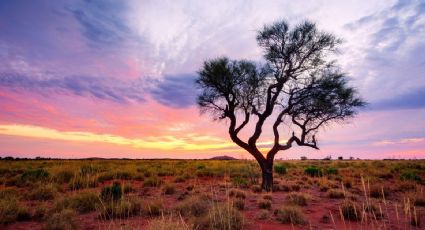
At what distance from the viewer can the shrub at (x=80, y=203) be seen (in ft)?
37.6

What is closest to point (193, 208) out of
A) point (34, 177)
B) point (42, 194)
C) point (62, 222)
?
point (62, 222)

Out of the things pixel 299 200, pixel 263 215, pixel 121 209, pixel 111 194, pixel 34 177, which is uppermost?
pixel 34 177

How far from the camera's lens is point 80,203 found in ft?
39.1


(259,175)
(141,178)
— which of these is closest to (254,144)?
(259,175)

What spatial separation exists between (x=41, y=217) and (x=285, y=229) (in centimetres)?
797

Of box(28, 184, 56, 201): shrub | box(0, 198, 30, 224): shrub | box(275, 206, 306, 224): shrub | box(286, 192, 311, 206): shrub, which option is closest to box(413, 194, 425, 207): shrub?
box(286, 192, 311, 206): shrub

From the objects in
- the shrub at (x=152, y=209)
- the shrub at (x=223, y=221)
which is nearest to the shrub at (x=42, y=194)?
the shrub at (x=152, y=209)

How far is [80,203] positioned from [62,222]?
333cm

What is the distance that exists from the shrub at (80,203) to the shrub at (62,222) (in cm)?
192

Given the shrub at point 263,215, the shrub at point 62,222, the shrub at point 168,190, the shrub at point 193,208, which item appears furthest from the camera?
the shrub at point 168,190

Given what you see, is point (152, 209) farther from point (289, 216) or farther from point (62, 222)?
point (289, 216)

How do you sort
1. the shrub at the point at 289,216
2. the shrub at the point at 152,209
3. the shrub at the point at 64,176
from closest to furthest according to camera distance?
1. the shrub at the point at 289,216
2. the shrub at the point at 152,209
3. the shrub at the point at 64,176

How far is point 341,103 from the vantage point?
18.9m

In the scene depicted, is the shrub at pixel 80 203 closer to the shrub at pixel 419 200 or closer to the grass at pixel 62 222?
the grass at pixel 62 222
